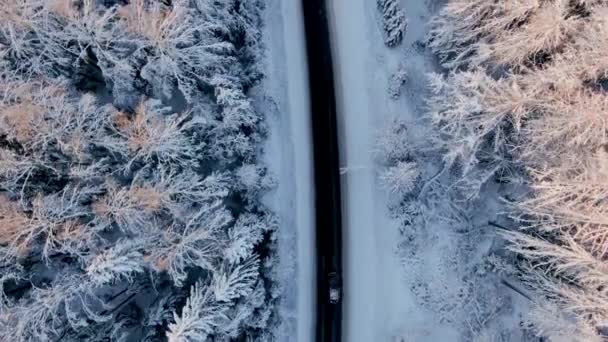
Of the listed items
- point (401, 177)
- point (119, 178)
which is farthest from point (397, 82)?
point (119, 178)

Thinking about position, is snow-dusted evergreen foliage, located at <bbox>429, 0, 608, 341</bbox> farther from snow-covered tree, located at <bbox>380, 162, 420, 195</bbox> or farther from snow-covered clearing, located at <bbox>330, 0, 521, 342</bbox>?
snow-covered tree, located at <bbox>380, 162, 420, 195</bbox>

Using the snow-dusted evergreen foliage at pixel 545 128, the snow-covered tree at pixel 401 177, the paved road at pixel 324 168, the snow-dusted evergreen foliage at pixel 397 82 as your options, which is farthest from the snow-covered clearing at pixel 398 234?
the snow-dusted evergreen foliage at pixel 545 128

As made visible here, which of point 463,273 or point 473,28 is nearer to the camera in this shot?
point 473,28

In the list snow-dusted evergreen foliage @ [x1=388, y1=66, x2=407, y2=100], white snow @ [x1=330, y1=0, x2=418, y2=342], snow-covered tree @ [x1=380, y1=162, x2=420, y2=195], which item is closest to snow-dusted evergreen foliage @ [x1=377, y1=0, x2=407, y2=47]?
white snow @ [x1=330, y1=0, x2=418, y2=342]

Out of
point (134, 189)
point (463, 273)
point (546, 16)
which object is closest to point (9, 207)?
point (134, 189)

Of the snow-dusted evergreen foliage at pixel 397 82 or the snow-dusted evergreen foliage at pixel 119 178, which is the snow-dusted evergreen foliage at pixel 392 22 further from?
the snow-dusted evergreen foliage at pixel 119 178

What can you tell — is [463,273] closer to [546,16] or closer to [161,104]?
[546,16]
